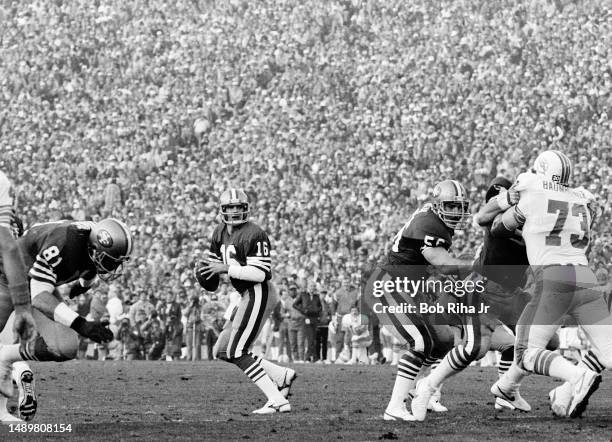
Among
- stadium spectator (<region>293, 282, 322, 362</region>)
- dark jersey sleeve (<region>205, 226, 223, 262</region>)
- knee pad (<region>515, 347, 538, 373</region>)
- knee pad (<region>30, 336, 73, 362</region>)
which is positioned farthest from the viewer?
stadium spectator (<region>293, 282, 322, 362</region>)

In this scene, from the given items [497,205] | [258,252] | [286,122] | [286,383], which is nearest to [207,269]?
[258,252]

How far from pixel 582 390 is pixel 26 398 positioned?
4.12 m

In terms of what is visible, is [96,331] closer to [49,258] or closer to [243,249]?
[49,258]

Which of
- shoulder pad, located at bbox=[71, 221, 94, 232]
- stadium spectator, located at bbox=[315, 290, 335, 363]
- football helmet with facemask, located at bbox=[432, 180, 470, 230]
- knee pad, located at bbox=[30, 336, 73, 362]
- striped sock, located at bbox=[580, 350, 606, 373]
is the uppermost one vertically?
football helmet with facemask, located at bbox=[432, 180, 470, 230]

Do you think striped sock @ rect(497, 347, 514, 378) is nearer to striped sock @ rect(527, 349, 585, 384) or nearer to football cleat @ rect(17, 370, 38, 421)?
striped sock @ rect(527, 349, 585, 384)

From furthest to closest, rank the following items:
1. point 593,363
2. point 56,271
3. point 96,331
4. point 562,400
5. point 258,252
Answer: point 258,252, point 593,363, point 562,400, point 56,271, point 96,331

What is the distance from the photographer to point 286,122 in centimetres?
3061

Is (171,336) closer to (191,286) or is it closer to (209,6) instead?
(191,286)

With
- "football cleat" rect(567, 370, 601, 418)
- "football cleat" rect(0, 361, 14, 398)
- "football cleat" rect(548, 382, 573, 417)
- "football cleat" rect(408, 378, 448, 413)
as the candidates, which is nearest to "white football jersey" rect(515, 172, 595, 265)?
"football cleat" rect(567, 370, 601, 418)

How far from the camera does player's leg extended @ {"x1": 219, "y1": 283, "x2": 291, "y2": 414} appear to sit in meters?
10.2

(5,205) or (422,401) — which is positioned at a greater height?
(5,205)

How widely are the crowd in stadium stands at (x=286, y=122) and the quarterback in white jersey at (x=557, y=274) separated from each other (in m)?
9.71

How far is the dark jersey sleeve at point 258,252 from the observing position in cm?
1037

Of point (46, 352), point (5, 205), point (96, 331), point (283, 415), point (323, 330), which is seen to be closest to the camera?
point (5, 205)
